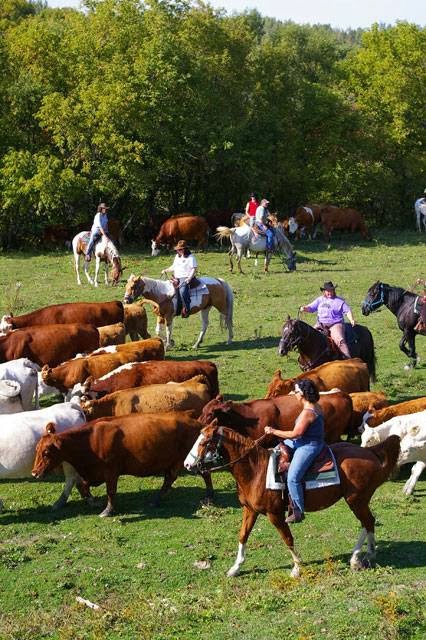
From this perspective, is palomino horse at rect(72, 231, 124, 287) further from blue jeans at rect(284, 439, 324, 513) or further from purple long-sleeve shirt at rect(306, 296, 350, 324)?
blue jeans at rect(284, 439, 324, 513)

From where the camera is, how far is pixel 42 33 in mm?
36438

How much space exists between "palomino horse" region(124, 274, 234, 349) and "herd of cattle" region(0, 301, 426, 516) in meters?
2.91

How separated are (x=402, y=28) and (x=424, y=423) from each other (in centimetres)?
3788

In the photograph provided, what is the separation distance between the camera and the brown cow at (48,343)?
17.0 meters

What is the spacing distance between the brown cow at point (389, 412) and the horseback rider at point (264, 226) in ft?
53.3

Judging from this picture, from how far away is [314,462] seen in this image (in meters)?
9.86

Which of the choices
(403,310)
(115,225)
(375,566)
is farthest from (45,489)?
(115,225)

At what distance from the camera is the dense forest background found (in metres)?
33.7

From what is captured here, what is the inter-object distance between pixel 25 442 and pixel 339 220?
27.3 metres

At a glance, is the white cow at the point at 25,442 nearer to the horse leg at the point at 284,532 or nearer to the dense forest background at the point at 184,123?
the horse leg at the point at 284,532

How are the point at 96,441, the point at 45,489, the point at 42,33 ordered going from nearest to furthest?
the point at 96,441 → the point at 45,489 → the point at 42,33

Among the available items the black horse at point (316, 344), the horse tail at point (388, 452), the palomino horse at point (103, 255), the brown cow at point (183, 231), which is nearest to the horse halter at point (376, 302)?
the black horse at point (316, 344)

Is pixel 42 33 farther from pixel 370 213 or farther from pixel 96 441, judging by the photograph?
pixel 96 441

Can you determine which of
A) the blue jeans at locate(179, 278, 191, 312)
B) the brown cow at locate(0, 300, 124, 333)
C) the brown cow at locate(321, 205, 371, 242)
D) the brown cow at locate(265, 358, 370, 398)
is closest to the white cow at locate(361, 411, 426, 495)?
the brown cow at locate(265, 358, 370, 398)
